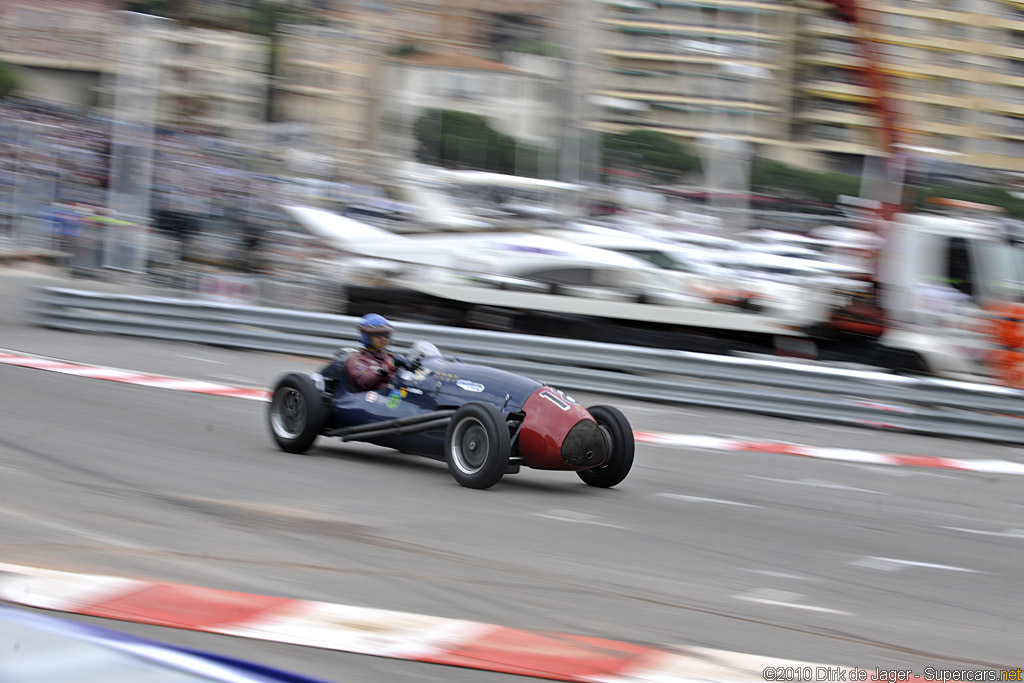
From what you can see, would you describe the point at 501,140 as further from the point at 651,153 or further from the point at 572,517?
→ the point at 572,517

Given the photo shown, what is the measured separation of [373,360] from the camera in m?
8.86

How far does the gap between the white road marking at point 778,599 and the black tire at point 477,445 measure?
232cm

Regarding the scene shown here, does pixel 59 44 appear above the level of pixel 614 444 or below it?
above

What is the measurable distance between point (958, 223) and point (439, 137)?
64924 millimetres

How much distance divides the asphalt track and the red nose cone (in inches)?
10.3

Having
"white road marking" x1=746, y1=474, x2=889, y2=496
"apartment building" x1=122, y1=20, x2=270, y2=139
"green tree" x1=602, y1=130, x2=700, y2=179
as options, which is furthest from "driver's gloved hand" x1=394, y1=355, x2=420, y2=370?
"green tree" x1=602, y1=130, x2=700, y2=179

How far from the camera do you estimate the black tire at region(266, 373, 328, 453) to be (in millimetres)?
8828

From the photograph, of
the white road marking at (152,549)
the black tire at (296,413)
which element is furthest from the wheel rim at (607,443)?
the white road marking at (152,549)

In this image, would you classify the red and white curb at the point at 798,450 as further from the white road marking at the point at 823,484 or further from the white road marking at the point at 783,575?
the white road marking at the point at 783,575

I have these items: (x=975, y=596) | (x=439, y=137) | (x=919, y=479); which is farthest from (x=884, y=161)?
(x=439, y=137)

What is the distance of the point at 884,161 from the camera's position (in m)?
17.0

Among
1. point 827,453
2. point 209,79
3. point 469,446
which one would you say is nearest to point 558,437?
point 469,446

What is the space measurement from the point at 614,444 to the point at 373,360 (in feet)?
6.64

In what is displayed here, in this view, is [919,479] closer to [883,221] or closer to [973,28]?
[883,221]
